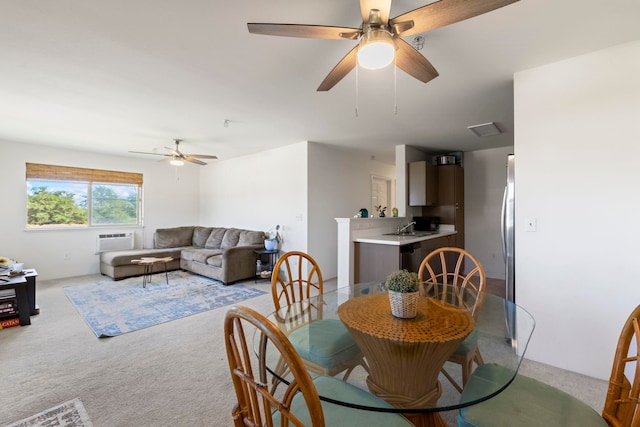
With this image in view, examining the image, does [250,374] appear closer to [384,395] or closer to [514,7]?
[384,395]

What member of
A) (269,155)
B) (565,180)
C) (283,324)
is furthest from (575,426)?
(269,155)

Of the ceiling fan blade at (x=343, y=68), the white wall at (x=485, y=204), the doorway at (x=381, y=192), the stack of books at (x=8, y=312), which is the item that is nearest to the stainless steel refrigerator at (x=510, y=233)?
the ceiling fan blade at (x=343, y=68)

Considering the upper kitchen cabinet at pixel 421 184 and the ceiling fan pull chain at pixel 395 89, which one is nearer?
the ceiling fan pull chain at pixel 395 89

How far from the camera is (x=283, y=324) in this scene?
1657 mm

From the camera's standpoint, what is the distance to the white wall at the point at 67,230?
4773 mm

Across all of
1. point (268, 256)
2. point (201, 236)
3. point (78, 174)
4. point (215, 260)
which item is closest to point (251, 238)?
point (268, 256)

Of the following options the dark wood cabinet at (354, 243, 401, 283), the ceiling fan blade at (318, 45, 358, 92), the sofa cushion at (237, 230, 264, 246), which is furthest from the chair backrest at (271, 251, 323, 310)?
the sofa cushion at (237, 230, 264, 246)

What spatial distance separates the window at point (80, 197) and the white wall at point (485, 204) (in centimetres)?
699

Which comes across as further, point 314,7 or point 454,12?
point 314,7

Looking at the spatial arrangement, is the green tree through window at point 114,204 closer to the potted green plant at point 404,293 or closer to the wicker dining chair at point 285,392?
the wicker dining chair at point 285,392

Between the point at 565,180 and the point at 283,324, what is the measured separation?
7.88 ft

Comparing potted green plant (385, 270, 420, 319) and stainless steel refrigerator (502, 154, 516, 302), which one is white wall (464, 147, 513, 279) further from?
potted green plant (385, 270, 420, 319)

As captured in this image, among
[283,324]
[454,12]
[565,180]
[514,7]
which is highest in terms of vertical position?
[514,7]

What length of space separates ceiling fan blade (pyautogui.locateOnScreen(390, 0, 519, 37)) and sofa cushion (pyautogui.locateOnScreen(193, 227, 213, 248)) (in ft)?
19.7
